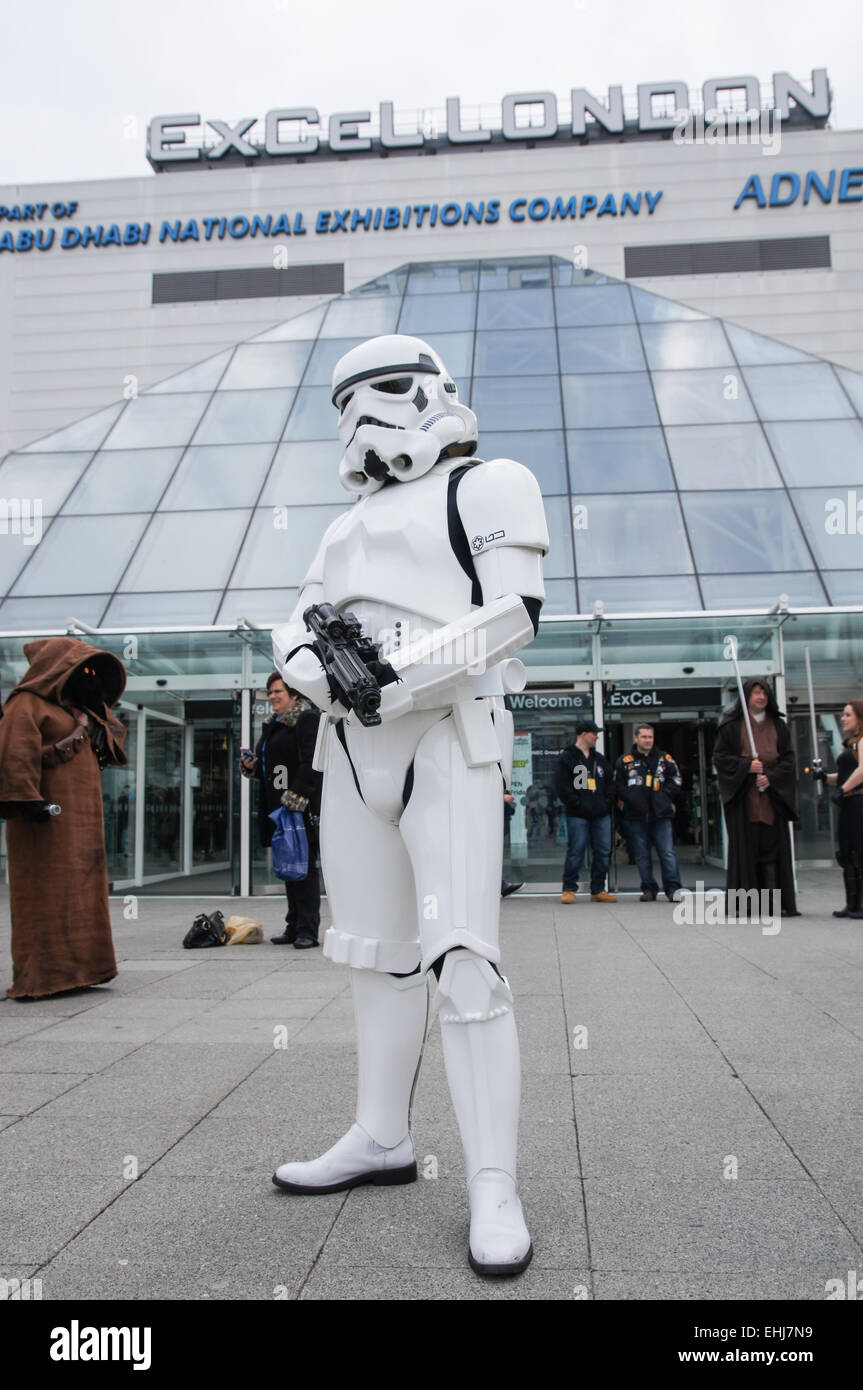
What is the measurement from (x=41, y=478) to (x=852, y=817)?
12.4 m

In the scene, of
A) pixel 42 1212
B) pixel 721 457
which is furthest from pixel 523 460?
pixel 42 1212

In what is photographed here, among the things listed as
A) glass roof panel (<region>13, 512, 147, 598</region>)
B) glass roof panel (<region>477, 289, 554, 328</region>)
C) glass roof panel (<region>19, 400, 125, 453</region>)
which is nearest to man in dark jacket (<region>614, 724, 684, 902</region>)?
glass roof panel (<region>13, 512, 147, 598</region>)

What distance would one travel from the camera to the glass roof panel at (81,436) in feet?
A: 53.4

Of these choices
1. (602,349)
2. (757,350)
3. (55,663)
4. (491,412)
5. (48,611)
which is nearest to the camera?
(55,663)

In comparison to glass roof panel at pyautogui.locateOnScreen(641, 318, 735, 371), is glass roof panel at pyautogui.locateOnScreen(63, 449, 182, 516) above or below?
below

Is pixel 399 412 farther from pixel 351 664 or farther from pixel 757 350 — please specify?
pixel 757 350

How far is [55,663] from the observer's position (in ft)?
18.1

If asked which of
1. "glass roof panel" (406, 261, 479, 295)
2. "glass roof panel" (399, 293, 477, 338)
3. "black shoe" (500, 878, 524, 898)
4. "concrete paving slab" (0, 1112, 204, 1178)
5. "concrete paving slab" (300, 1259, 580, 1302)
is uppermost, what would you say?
"glass roof panel" (406, 261, 479, 295)

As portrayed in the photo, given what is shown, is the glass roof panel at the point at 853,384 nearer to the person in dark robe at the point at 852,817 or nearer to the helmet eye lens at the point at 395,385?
the person in dark robe at the point at 852,817

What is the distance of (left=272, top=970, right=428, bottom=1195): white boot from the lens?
2.58 meters

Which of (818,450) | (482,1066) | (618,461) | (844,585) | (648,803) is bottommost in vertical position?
(482,1066)

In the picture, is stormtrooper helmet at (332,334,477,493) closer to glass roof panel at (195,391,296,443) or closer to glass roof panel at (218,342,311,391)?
glass roof panel at (195,391,296,443)

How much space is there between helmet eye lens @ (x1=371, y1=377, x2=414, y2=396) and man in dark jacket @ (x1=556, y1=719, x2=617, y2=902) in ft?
24.6

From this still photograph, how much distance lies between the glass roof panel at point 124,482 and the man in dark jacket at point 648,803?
24.9 feet
